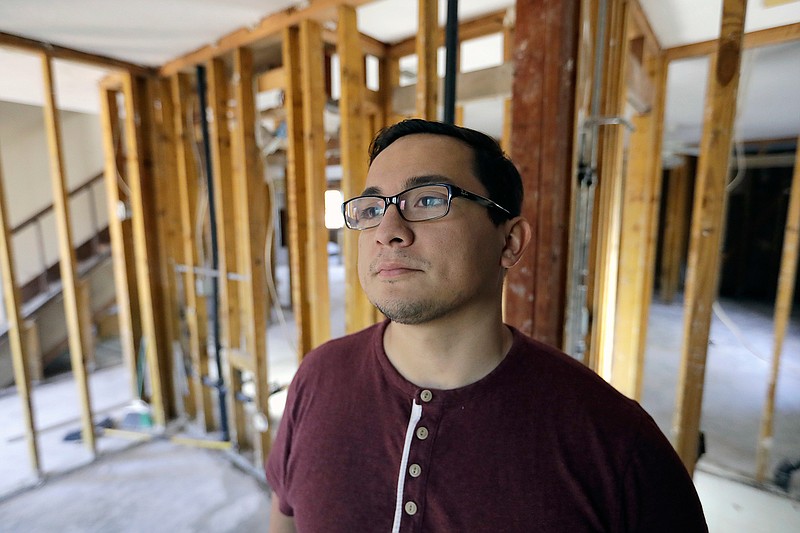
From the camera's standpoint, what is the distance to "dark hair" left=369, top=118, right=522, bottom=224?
847mm

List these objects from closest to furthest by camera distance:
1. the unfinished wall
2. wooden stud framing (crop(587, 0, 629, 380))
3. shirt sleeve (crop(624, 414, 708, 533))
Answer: shirt sleeve (crop(624, 414, 708, 533)), wooden stud framing (crop(587, 0, 629, 380)), the unfinished wall

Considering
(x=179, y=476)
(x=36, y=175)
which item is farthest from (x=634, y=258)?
(x=36, y=175)

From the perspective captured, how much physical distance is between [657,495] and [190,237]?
2.78 metres

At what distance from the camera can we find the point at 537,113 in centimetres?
124

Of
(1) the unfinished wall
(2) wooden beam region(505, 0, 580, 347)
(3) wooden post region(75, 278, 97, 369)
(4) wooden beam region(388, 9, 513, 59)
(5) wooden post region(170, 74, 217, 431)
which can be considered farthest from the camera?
(1) the unfinished wall

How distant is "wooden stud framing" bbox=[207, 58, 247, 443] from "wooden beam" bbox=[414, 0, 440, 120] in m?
1.42

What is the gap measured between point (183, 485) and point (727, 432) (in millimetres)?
3586

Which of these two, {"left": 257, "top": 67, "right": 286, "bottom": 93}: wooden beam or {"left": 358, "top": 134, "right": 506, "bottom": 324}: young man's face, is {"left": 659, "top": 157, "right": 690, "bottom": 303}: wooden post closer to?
{"left": 257, "top": 67, "right": 286, "bottom": 93}: wooden beam

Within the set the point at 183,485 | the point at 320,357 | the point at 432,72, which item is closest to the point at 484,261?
the point at 320,357

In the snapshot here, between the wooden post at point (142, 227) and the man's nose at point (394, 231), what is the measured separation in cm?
260

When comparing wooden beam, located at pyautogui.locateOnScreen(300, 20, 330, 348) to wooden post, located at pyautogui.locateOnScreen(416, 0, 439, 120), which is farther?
wooden beam, located at pyautogui.locateOnScreen(300, 20, 330, 348)

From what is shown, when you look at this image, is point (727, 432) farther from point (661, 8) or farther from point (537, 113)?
point (537, 113)

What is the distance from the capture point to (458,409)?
30.9 inches

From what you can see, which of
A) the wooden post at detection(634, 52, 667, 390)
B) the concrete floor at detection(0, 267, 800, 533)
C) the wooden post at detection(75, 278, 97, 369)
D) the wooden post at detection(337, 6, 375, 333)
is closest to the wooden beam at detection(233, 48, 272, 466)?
the concrete floor at detection(0, 267, 800, 533)
